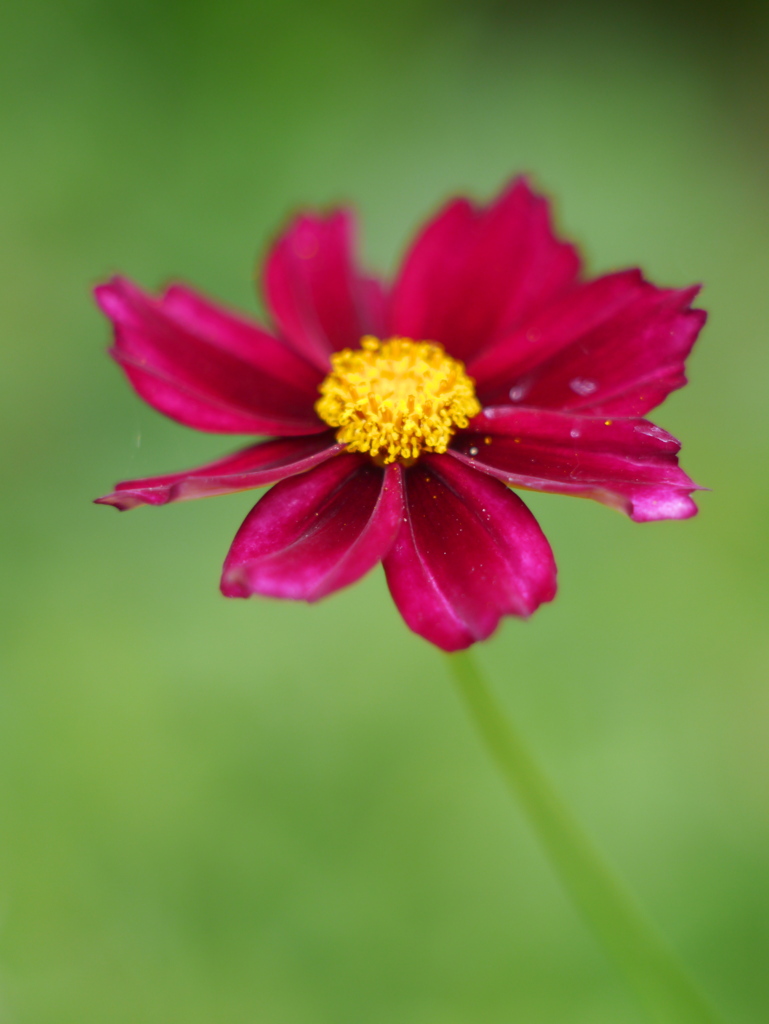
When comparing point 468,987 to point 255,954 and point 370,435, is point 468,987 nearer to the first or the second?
point 255,954

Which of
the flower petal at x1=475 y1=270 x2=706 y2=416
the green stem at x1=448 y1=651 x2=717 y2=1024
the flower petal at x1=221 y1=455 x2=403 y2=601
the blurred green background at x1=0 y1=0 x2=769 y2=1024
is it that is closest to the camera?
the flower petal at x1=221 y1=455 x2=403 y2=601

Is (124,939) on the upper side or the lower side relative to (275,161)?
lower

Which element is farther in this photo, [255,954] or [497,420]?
[255,954]

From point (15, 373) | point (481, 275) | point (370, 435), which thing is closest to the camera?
point (370, 435)

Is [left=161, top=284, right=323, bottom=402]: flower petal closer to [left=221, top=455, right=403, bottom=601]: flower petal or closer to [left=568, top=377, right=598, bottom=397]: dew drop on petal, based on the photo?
[left=221, top=455, right=403, bottom=601]: flower petal

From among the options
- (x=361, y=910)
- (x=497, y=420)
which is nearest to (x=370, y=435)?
(x=497, y=420)

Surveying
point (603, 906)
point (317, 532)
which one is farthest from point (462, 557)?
point (603, 906)

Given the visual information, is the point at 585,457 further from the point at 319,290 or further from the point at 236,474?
the point at 319,290

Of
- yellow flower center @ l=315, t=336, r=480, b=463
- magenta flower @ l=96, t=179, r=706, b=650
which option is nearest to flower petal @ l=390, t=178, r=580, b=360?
magenta flower @ l=96, t=179, r=706, b=650
